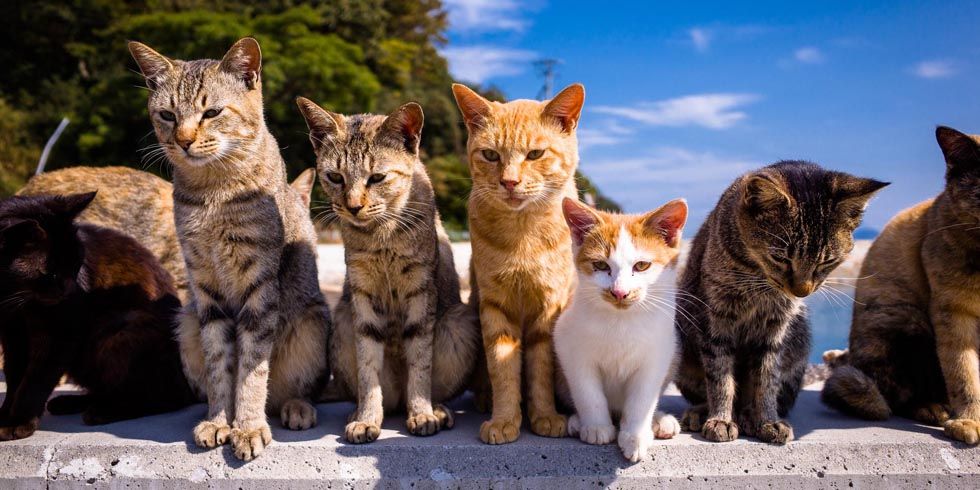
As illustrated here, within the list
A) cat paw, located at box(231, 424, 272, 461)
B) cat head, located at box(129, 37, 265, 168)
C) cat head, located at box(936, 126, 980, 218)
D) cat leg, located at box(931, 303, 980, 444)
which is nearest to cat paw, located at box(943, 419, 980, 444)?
cat leg, located at box(931, 303, 980, 444)

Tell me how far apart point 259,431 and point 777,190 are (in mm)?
2343

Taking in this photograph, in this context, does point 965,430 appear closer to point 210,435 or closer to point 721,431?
point 721,431

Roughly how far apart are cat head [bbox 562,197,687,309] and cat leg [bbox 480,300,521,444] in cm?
41

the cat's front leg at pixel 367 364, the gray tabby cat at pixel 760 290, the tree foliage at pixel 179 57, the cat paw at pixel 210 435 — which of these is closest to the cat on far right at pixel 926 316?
the gray tabby cat at pixel 760 290

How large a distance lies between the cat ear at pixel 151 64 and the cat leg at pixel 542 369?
78.1 inches

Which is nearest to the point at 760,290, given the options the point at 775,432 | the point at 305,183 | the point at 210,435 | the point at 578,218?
the point at 775,432

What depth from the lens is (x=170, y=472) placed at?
3.03 meters

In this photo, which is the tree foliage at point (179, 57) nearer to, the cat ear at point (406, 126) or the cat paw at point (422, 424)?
the cat ear at point (406, 126)

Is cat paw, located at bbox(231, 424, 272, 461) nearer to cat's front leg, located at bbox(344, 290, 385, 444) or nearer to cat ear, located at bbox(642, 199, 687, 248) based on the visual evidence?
cat's front leg, located at bbox(344, 290, 385, 444)

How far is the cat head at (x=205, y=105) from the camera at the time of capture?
119 inches

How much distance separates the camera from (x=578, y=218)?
9.81ft

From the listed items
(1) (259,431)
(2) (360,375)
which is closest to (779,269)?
(2) (360,375)

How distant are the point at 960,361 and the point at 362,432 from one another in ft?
8.61

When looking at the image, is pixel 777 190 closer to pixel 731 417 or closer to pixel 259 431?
pixel 731 417
